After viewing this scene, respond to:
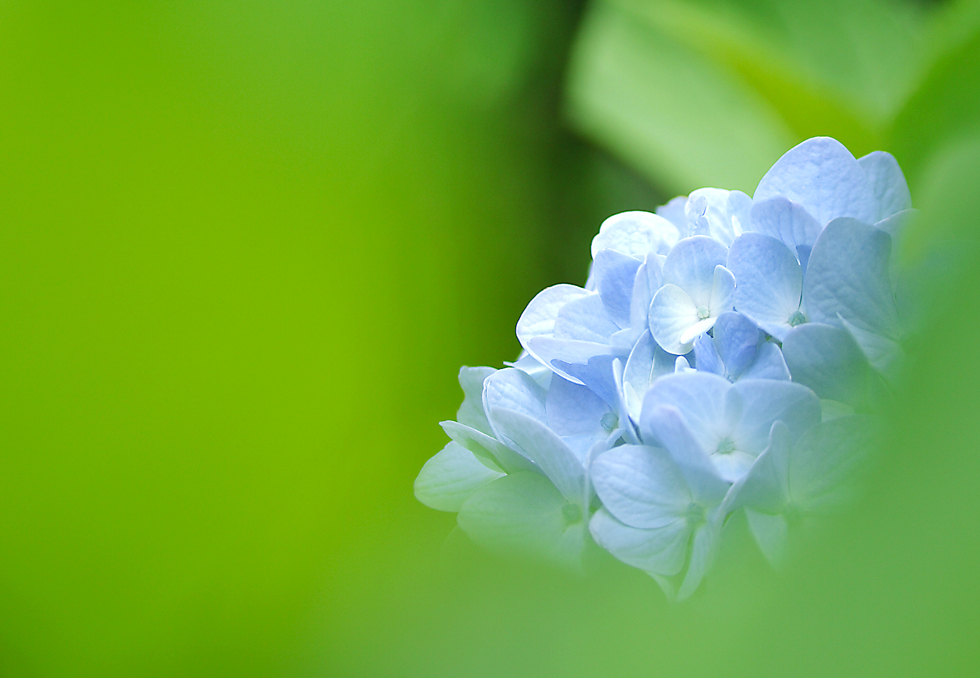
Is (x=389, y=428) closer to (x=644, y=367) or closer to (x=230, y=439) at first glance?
(x=230, y=439)

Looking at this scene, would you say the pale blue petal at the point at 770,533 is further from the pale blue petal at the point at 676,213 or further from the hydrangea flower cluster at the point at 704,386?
the pale blue petal at the point at 676,213

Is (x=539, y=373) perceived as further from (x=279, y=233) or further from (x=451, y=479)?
(x=279, y=233)

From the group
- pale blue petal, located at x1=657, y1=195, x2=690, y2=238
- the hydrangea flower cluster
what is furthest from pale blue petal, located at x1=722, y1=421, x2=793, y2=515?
pale blue petal, located at x1=657, y1=195, x2=690, y2=238

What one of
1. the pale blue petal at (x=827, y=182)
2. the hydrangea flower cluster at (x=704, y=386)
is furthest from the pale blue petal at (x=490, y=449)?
the pale blue petal at (x=827, y=182)

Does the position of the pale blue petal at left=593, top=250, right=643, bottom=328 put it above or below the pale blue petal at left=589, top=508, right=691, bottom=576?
above

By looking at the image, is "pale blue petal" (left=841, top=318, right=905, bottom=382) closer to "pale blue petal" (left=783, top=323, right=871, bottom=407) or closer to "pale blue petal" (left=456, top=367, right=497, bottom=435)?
"pale blue petal" (left=783, top=323, right=871, bottom=407)

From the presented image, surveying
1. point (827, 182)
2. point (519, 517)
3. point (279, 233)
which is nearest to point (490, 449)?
point (519, 517)
